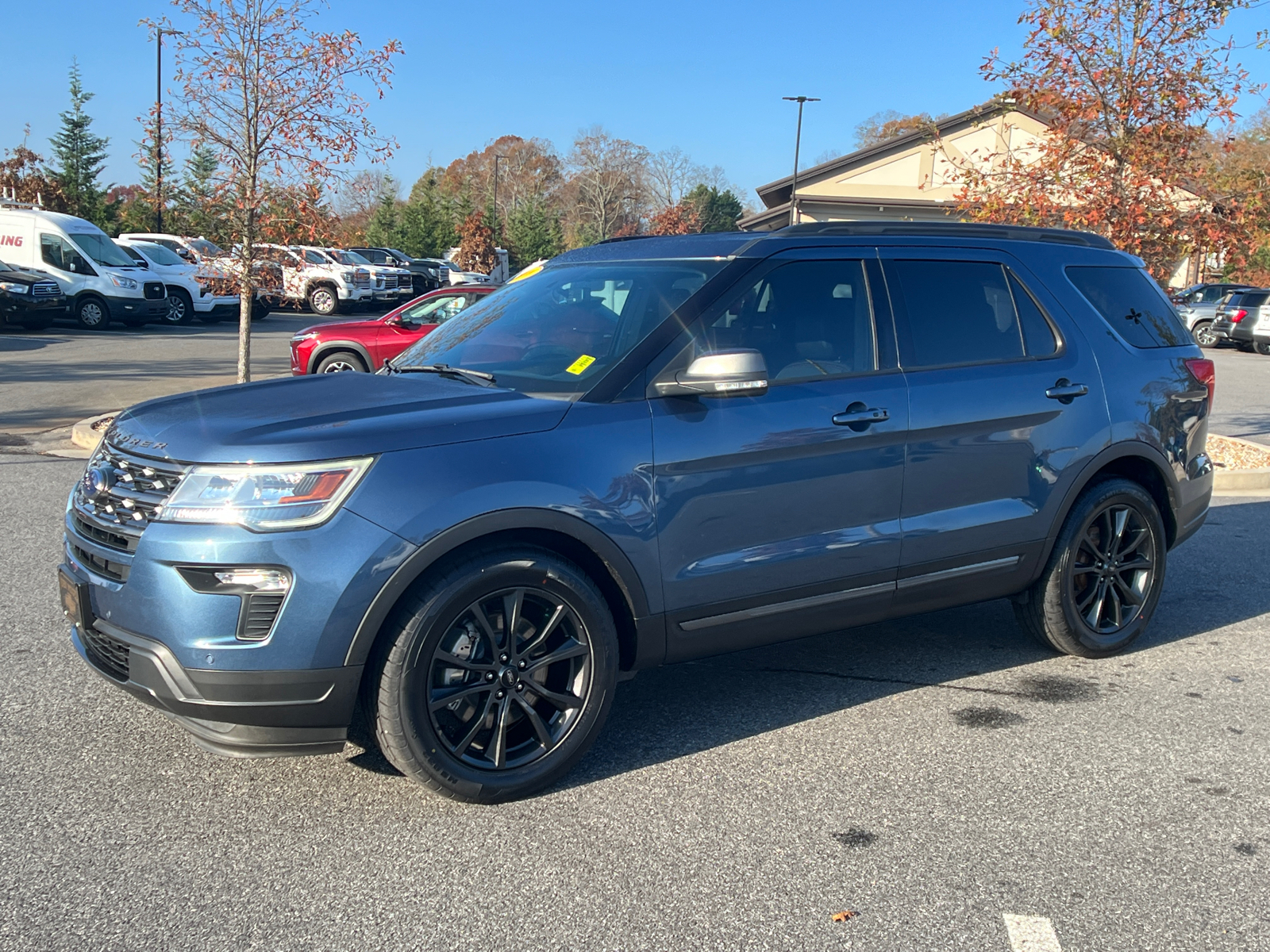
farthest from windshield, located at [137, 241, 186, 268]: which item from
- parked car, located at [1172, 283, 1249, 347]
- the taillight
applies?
the taillight

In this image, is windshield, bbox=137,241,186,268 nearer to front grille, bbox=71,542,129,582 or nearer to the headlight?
front grille, bbox=71,542,129,582

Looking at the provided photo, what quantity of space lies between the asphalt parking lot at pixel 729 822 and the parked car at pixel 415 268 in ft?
→ 107

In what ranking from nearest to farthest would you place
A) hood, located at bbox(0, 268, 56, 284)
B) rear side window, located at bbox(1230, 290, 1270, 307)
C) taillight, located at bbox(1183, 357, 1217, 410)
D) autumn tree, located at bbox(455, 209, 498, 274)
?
taillight, located at bbox(1183, 357, 1217, 410) → hood, located at bbox(0, 268, 56, 284) → rear side window, located at bbox(1230, 290, 1270, 307) → autumn tree, located at bbox(455, 209, 498, 274)

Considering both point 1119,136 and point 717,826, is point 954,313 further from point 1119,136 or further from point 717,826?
point 1119,136

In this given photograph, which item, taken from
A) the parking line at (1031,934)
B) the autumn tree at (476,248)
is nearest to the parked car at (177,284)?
the parking line at (1031,934)

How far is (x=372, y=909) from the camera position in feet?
9.78

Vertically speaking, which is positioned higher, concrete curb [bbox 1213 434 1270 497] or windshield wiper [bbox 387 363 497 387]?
windshield wiper [bbox 387 363 497 387]

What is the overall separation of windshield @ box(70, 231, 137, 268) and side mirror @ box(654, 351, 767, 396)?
2380 cm

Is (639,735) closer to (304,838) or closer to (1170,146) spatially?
(304,838)

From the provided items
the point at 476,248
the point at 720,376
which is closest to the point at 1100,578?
the point at 720,376

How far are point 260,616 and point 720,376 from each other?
1.62m

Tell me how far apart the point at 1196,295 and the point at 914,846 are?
31948 mm

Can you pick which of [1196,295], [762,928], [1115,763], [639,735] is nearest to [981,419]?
[1115,763]

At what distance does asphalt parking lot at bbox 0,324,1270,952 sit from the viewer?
294cm
